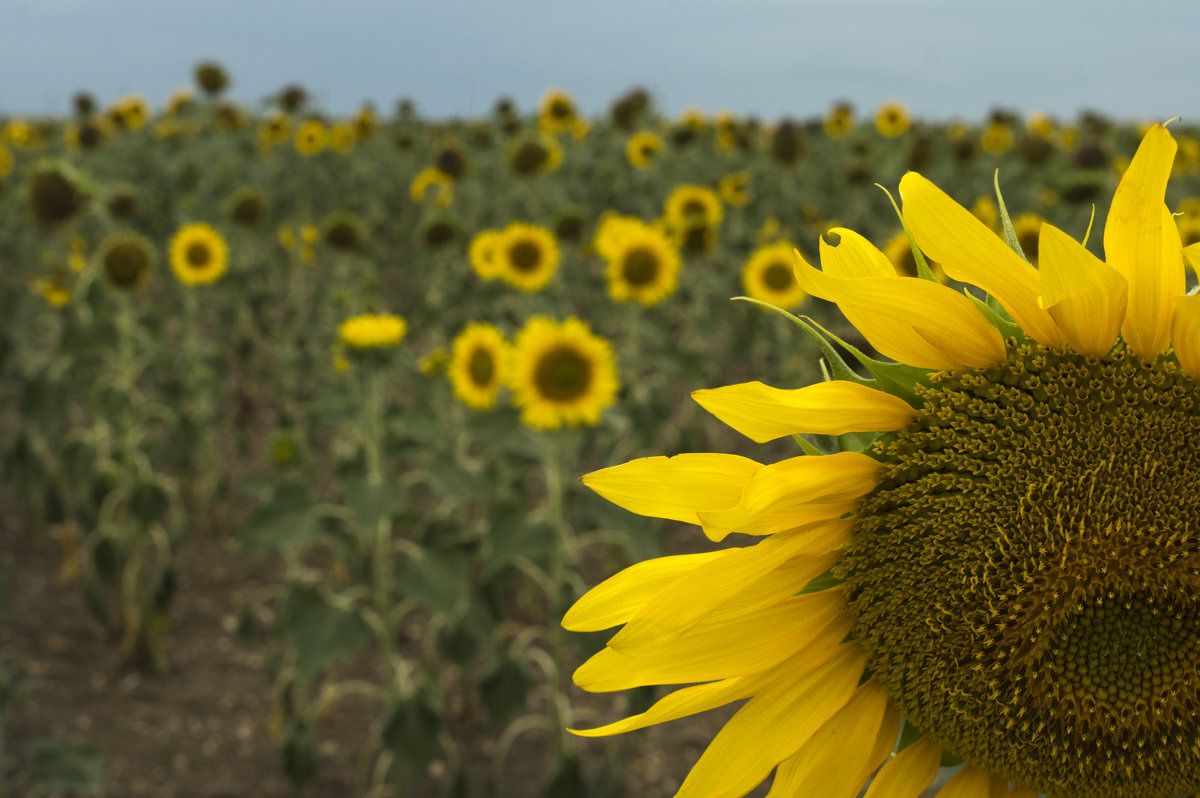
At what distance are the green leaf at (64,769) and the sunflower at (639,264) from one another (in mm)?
2281

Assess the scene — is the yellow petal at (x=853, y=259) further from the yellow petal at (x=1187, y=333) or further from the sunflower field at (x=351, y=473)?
the yellow petal at (x=1187, y=333)

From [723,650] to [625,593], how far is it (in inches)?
3.3

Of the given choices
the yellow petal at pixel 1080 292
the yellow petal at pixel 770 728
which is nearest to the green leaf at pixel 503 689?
the yellow petal at pixel 770 728

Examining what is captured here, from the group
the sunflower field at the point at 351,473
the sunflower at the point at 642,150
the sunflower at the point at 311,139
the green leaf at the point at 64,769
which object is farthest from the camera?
the sunflower at the point at 311,139

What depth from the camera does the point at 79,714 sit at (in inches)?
123

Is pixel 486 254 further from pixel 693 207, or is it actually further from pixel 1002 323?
pixel 1002 323

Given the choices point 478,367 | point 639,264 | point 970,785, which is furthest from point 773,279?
point 970,785

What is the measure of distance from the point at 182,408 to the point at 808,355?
8.54 ft

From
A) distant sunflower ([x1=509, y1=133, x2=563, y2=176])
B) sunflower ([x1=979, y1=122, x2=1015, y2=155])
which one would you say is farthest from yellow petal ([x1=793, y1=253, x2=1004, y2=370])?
sunflower ([x1=979, y1=122, x2=1015, y2=155])

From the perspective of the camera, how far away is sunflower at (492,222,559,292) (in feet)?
11.9

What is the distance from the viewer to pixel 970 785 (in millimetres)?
690

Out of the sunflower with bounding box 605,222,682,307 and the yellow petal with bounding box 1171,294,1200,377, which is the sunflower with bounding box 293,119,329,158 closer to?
the sunflower with bounding box 605,222,682,307

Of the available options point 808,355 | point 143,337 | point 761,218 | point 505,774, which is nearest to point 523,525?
point 505,774

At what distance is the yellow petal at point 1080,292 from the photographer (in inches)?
21.8
